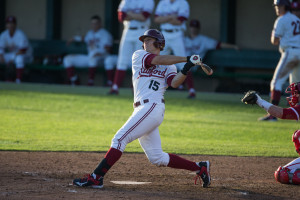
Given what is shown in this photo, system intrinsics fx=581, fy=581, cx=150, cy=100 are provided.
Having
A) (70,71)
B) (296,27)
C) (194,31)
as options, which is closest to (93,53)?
(70,71)

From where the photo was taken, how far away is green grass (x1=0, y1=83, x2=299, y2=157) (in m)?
7.02

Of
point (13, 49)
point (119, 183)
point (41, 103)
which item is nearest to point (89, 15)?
point (13, 49)

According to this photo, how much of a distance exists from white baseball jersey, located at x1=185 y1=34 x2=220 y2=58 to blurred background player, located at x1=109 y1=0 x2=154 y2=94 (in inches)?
79.0

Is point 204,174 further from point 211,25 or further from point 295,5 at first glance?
point 211,25

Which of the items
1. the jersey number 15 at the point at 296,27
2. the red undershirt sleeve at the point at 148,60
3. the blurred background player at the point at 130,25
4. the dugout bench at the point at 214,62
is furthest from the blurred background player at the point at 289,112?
the dugout bench at the point at 214,62

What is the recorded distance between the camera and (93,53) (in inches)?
533

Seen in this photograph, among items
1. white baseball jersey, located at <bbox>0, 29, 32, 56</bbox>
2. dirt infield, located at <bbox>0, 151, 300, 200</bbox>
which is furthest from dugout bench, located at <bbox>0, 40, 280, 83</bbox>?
dirt infield, located at <bbox>0, 151, 300, 200</bbox>

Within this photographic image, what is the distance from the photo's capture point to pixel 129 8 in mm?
11234

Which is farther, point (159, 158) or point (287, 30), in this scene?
point (287, 30)

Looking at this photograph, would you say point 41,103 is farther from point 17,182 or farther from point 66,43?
point 17,182

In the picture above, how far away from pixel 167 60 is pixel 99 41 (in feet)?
30.3

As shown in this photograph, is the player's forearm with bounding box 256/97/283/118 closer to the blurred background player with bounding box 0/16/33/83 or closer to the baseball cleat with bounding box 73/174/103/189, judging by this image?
the baseball cleat with bounding box 73/174/103/189

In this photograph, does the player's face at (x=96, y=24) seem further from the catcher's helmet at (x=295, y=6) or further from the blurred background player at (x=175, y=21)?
the catcher's helmet at (x=295, y=6)

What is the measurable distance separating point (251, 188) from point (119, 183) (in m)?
1.12
